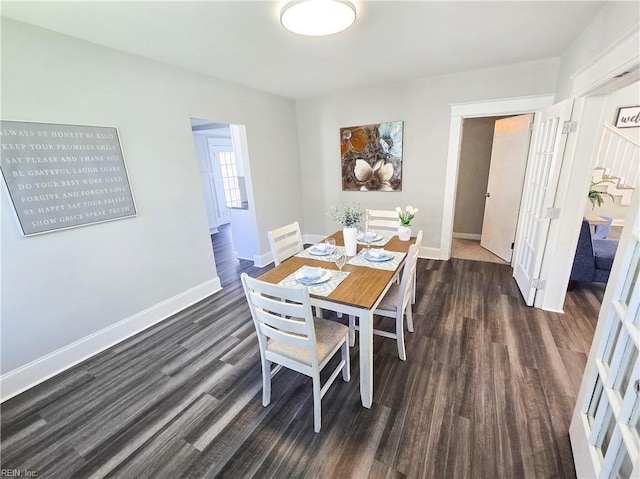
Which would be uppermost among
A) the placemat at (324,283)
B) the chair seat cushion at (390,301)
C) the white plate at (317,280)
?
the white plate at (317,280)

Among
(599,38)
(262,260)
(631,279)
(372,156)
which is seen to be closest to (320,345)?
(631,279)

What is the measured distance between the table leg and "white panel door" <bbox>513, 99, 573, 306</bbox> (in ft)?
7.02

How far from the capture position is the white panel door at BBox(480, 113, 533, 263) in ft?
11.1

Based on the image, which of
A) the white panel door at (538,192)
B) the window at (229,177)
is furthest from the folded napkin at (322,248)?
the window at (229,177)

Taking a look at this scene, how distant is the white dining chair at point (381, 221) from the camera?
9.60 ft

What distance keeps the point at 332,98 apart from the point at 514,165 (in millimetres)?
2764

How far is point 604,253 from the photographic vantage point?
2.82 meters

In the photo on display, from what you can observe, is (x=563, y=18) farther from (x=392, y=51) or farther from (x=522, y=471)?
(x=522, y=471)

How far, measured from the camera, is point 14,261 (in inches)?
73.7

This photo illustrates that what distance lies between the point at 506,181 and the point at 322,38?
313 cm

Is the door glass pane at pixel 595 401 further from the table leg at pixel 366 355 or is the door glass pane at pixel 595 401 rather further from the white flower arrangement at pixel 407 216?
the white flower arrangement at pixel 407 216

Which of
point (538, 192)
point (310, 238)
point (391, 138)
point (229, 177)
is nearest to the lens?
point (538, 192)

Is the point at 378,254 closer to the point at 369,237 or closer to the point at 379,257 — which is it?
the point at 379,257

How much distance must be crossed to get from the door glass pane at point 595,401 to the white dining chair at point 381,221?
191 cm
